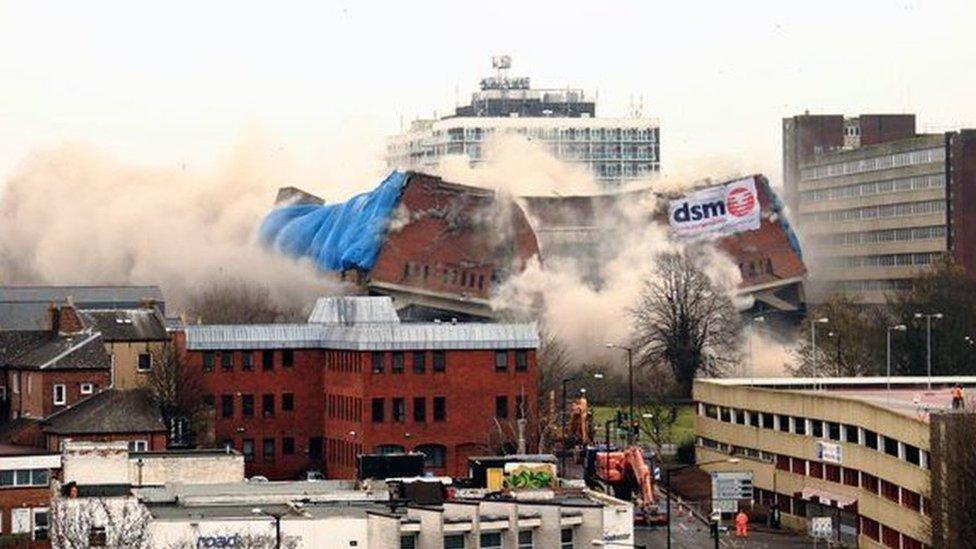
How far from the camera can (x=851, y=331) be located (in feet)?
532

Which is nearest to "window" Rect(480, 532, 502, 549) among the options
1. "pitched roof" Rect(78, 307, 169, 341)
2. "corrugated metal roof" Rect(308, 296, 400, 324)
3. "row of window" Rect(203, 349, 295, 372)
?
"corrugated metal roof" Rect(308, 296, 400, 324)

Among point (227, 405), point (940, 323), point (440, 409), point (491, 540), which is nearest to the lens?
point (491, 540)

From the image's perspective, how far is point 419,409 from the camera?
Answer: 12019cm

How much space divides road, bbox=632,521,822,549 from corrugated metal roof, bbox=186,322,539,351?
19815 millimetres

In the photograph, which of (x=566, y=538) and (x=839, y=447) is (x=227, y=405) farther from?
(x=566, y=538)

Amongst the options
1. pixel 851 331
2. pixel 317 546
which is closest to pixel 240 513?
pixel 317 546

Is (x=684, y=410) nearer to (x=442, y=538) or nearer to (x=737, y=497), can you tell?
(x=737, y=497)

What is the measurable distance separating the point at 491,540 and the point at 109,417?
3786cm

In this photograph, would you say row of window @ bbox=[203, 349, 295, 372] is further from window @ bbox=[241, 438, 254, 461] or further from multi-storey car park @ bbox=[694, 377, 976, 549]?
multi-storey car park @ bbox=[694, 377, 976, 549]

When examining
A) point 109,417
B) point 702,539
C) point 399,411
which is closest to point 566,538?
point 702,539

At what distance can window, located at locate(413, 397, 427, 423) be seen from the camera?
120062 millimetres

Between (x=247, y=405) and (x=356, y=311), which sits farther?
(x=247, y=405)

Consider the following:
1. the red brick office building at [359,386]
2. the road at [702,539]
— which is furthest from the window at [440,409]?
the road at [702,539]

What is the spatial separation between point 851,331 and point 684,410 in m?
13.8
